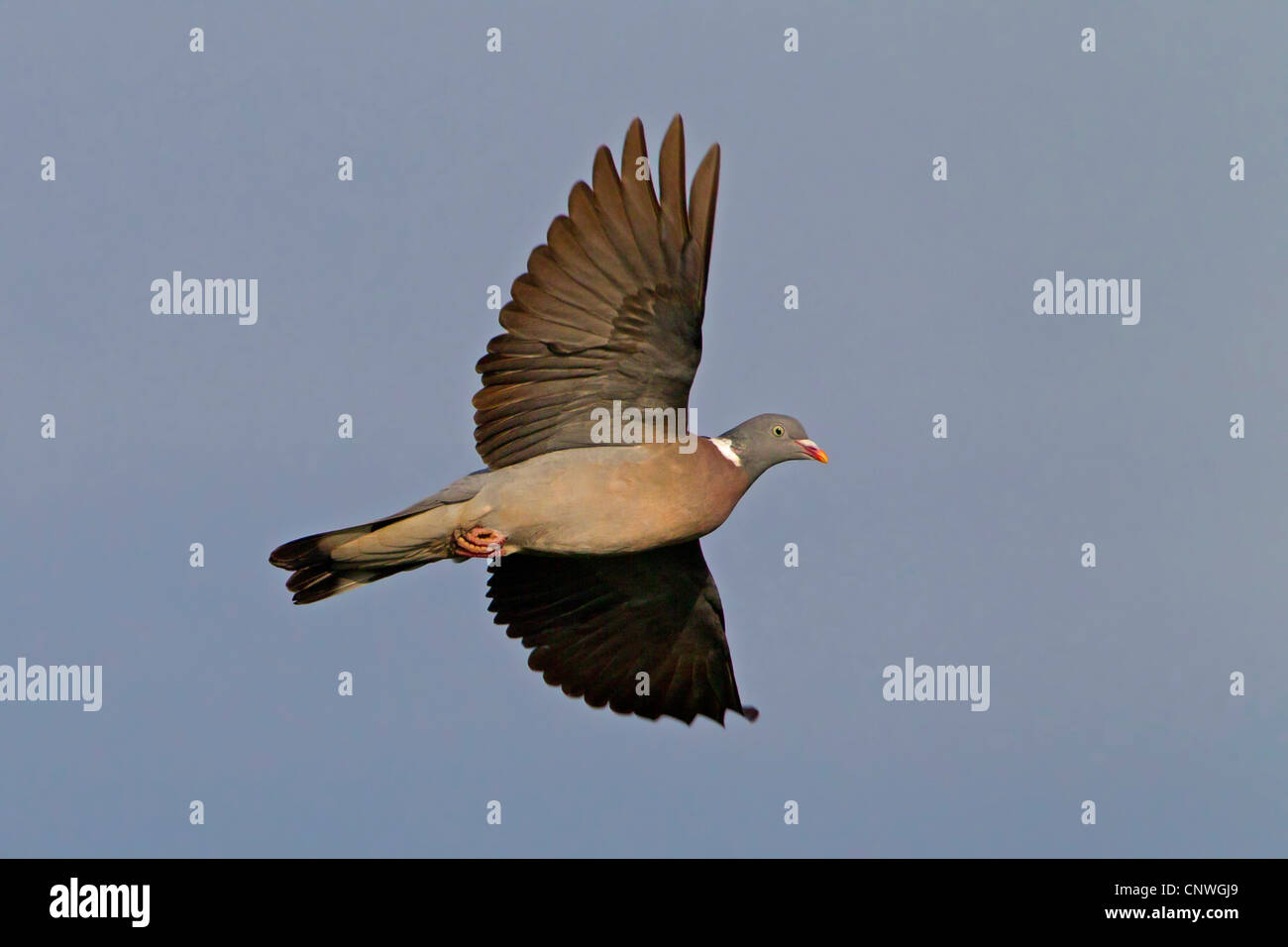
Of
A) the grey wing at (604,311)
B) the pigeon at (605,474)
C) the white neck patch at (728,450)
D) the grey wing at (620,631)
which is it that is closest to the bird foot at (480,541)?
the pigeon at (605,474)

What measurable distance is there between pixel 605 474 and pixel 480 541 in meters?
0.96

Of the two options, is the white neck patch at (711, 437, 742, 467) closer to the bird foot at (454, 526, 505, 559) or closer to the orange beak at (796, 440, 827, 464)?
the orange beak at (796, 440, 827, 464)

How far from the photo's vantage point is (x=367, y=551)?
451 inches

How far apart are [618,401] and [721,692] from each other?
286 cm

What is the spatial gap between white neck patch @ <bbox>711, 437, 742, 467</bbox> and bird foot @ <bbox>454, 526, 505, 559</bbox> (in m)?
1.67

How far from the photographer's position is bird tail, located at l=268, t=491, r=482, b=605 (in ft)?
36.9

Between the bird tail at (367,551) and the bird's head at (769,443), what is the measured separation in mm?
2107

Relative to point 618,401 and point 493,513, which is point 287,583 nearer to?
point 493,513

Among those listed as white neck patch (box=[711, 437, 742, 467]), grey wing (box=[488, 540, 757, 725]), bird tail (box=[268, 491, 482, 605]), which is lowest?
grey wing (box=[488, 540, 757, 725])

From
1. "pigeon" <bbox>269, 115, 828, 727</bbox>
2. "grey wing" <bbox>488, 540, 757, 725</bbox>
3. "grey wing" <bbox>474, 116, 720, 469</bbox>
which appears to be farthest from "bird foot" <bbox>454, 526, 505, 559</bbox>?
"grey wing" <bbox>488, 540, 757, 725</bbox>

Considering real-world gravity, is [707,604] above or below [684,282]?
below

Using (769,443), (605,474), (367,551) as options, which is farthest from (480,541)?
(769,443)

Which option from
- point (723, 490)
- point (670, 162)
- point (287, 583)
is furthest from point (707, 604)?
point (670, 162)

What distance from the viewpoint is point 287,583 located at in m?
11.7
